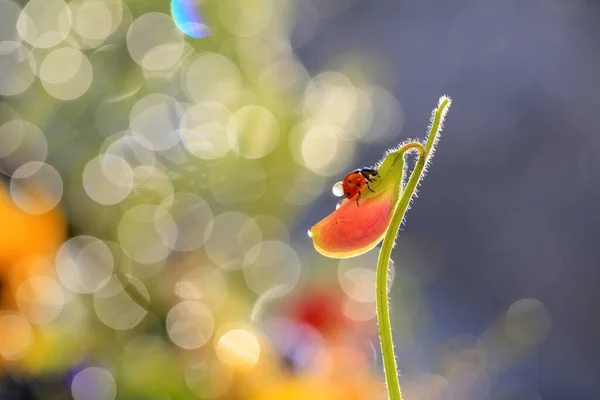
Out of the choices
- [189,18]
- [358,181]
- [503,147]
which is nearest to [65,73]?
[189,18]

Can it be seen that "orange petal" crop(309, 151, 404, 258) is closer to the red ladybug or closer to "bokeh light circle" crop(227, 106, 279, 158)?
the red ladybug

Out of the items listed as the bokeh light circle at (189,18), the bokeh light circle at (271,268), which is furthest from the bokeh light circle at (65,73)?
the bokeh light circle at (271,268)

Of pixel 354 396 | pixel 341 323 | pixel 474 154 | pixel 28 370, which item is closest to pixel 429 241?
pixel 474 154

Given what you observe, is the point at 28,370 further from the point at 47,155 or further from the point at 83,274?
the point at 47,155

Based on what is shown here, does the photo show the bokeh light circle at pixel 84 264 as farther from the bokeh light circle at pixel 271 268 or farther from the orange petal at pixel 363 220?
the orange petal at pixel 363 220

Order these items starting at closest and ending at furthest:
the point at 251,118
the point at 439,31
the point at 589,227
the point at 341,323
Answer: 1. the point at 251,118
2. the point at 341,323
3. the point at 589,227
4. the point at 439,31

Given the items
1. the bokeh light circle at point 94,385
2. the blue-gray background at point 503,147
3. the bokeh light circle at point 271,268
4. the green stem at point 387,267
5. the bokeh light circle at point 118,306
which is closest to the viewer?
the green stem at point 387,267
